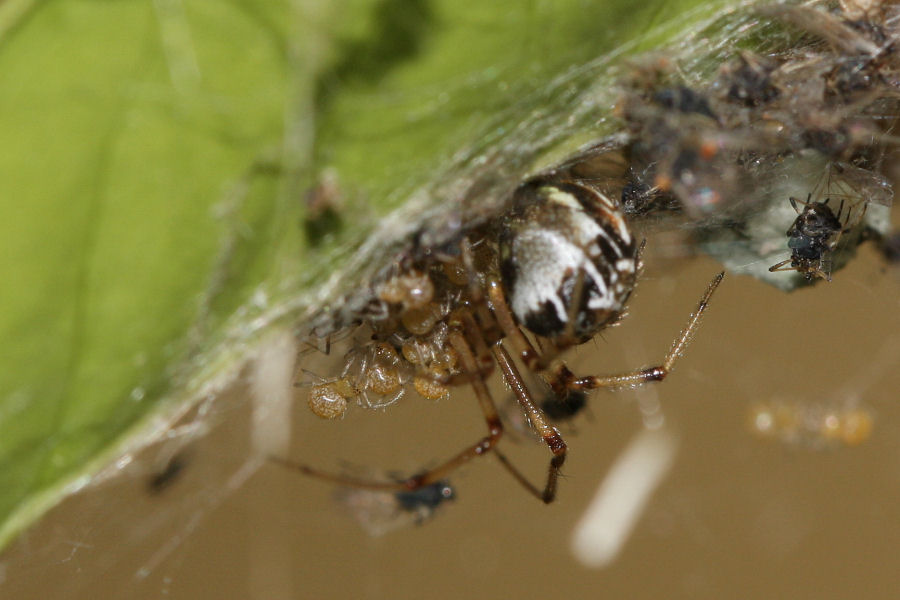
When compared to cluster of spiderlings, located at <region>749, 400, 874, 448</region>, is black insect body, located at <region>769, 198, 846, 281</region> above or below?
above

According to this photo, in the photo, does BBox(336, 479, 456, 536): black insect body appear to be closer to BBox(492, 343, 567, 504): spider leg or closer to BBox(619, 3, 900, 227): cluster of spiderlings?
BBox(492, 343, 567, 504): spider leg

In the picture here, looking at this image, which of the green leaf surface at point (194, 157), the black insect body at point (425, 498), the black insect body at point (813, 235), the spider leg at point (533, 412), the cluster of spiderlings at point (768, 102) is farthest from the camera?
the black insect body at point (425, 498)

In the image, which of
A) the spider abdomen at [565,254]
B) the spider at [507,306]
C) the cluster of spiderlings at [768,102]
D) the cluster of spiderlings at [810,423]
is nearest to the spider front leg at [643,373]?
the spider at [507,306]

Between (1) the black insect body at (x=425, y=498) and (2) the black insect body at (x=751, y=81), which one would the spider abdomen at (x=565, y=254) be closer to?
(2) the black insect body at (x=751, y=81)

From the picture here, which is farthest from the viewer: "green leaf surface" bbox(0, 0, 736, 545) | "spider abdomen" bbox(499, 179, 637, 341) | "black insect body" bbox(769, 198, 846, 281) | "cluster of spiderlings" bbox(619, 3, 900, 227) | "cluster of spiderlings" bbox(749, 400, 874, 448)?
"cluster of spiderlings" bbox(749, 400, 874, 448)

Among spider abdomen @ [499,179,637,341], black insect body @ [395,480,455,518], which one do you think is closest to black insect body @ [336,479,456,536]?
black insect body @ [395,480,455,518]

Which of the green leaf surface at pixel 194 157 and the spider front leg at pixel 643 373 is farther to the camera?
the spider front leg at pixel 643 373

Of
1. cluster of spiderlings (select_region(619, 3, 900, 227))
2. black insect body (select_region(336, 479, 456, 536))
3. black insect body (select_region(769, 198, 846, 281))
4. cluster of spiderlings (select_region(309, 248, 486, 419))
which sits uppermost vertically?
cluster of spiderlings (select_region(619, 3, 900, 227))
